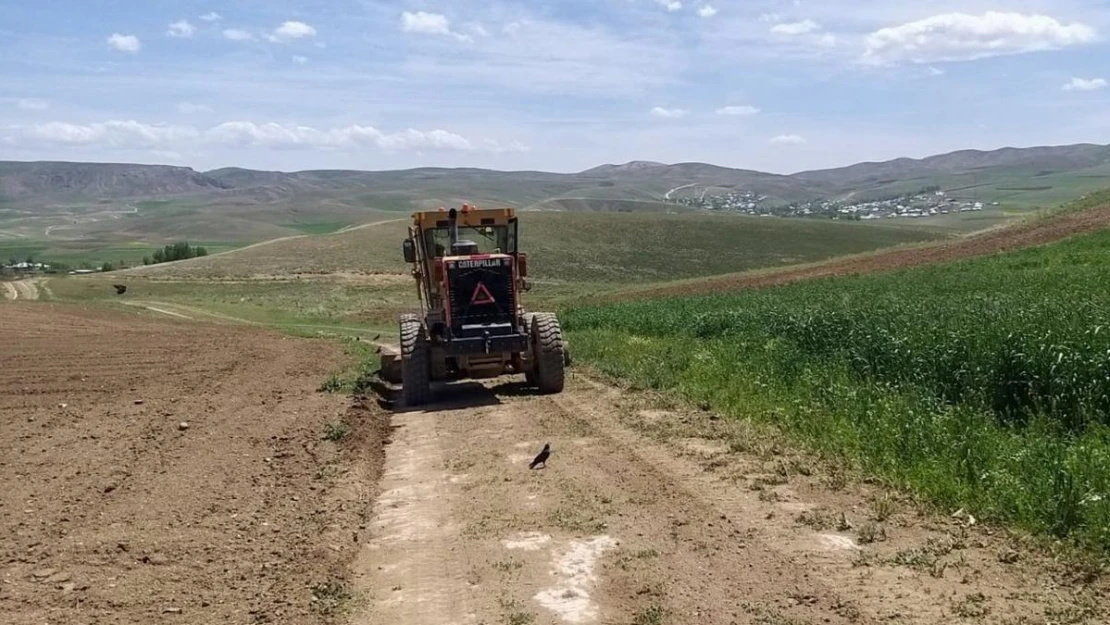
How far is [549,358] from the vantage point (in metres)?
15.3

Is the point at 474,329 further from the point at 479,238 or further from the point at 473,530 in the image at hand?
the point at 473,530

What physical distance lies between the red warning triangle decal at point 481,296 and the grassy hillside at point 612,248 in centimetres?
4724

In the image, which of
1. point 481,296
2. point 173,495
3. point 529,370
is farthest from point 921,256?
point 173,495

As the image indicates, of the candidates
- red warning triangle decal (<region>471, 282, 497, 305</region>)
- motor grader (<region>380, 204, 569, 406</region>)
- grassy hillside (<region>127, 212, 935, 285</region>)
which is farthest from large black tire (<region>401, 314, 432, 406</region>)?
grassy hillside (<region>127, 212, 935, 285</region>)

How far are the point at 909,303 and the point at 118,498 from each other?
14.3m

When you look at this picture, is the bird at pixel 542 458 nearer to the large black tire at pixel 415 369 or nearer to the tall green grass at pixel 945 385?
the tall green grass at pixel 945 385

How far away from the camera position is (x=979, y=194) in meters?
195

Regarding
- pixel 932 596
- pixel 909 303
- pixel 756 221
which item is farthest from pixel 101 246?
pixel 932 596

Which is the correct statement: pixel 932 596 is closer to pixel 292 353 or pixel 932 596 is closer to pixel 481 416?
pixel 481 416

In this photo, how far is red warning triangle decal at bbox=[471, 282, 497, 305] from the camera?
15.5 m

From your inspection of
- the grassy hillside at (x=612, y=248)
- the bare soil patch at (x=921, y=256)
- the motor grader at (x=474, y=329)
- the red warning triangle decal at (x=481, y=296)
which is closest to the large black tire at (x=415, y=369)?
the motor grader at (x=474, y=329)

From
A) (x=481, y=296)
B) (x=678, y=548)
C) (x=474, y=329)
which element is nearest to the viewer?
(x=678, y=548)

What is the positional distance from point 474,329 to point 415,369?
1089 millimetres

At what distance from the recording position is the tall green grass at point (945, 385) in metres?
7.38
